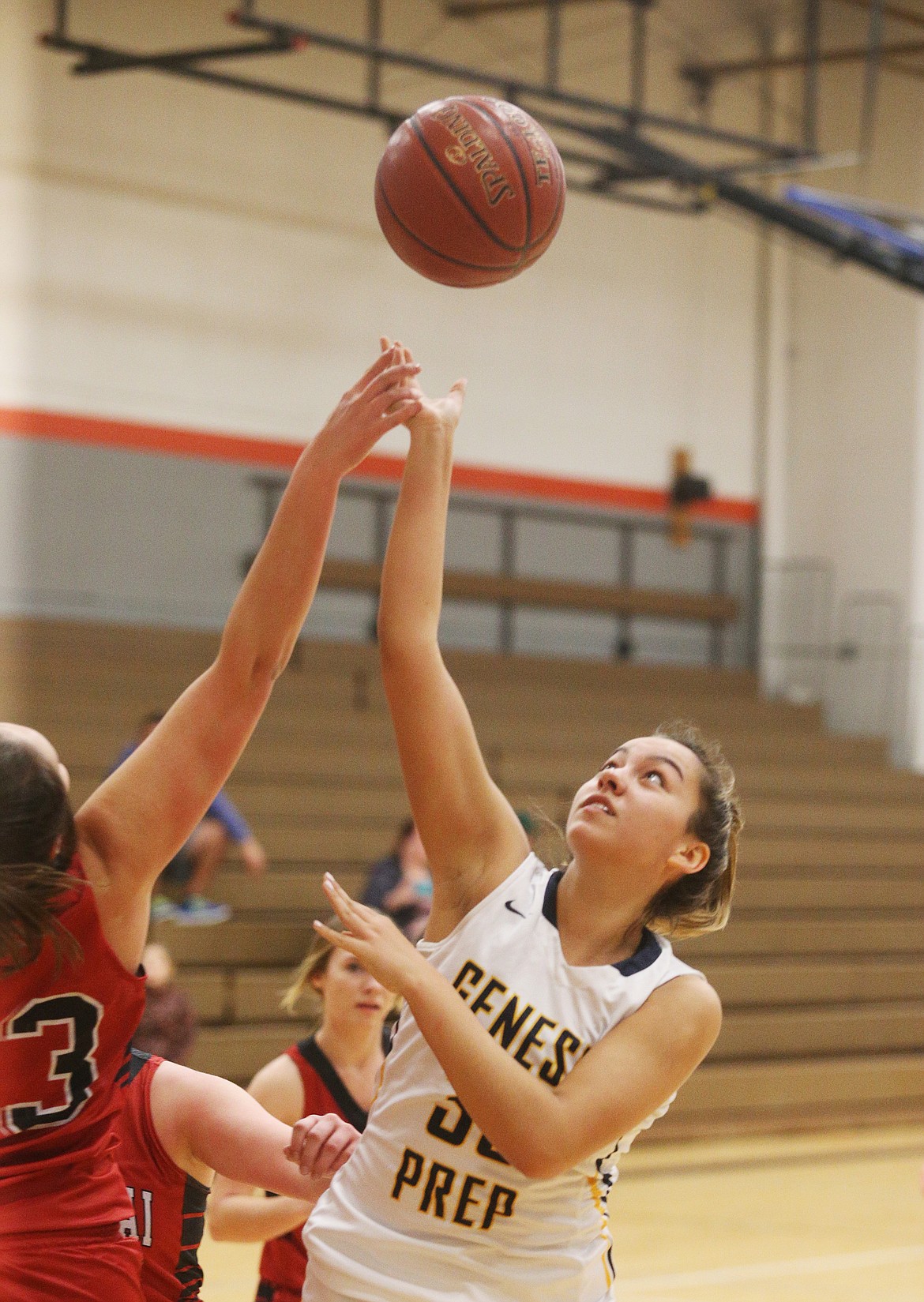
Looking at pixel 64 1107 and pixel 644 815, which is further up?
pixel 644 815

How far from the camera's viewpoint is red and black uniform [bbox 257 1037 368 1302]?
8.32 feet

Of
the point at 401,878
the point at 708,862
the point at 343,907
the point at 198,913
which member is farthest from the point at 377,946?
the point at 198,913

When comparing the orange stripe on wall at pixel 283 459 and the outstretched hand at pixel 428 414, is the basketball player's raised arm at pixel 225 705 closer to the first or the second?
the outstretched hand at pixel 428 414

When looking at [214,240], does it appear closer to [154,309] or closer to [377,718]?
[154,309]

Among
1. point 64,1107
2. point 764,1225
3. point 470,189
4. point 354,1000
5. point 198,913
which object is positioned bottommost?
point 764,1225

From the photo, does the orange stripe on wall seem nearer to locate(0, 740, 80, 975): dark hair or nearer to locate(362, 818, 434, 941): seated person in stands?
locate(362, 818, 434, 941): seated person in stands

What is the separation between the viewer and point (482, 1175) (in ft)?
5.51

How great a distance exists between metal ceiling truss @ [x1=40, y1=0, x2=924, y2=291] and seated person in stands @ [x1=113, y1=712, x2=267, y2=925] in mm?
3518

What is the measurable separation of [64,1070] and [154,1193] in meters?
0.57

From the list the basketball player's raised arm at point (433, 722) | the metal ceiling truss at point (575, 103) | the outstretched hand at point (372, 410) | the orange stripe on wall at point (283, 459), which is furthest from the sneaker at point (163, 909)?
the outstretched hand at point (372, 410)

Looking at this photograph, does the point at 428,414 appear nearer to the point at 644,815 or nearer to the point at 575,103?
the point at 644,815

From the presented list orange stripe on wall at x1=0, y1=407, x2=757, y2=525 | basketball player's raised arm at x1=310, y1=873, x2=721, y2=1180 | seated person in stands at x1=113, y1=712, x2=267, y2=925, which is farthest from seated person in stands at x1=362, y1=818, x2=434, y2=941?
basketball player's raised arm at x1=310, y1=873, x2=721, y2=1180

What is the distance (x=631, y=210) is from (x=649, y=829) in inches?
402

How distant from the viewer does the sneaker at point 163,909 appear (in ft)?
20.3
